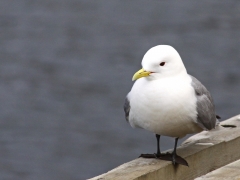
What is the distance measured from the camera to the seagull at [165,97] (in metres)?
4.31

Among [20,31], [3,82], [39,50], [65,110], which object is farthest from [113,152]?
[20,31]

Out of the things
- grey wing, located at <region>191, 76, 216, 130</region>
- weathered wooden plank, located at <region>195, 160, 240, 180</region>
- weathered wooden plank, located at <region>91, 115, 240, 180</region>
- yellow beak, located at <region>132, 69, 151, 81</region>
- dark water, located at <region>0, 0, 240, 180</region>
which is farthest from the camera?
dark water, located at <region>0, 0, 240, 180</region>

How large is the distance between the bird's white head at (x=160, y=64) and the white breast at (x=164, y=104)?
4 centimetres

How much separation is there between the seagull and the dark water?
5678 millimetres

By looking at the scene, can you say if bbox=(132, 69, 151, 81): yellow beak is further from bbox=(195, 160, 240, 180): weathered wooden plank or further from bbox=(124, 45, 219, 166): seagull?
bbox=(195, 160, 240, 180): weathered wooden plank

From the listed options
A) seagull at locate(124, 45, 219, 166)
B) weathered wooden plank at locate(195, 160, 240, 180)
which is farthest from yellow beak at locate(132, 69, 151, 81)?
weathered wooden plank at locate(195, 160, 240, 180)

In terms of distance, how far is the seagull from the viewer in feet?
14.1

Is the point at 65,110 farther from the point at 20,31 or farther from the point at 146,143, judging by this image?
the point at 20,31

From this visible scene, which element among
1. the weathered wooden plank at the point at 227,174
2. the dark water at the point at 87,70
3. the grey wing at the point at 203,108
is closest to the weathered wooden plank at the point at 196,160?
the grey wing at the point at 203,108

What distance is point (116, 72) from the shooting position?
12.3 m

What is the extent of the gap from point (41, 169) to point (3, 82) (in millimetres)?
2485

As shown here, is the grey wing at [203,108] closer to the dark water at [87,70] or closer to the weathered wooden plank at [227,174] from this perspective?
the weathered wooden plank at [227,174]

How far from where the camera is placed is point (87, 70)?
12578mm

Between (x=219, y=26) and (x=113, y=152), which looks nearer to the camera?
(x=113, y=152)
